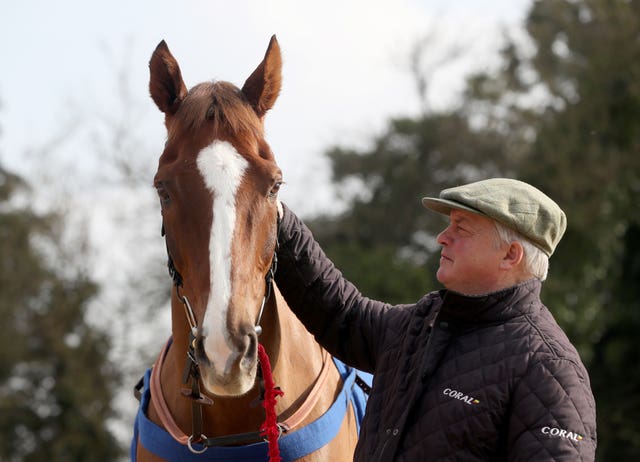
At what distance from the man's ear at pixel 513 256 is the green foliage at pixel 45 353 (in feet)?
59.8

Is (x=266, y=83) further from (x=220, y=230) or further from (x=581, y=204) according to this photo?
(x=581, y=204)

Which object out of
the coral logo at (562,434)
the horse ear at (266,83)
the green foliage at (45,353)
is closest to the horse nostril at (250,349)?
the coral logo at (562,434)

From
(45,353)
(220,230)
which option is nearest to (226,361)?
(220,230)

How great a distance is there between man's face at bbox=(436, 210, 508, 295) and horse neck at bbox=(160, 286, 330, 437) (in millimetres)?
807

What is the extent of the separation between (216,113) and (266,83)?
40 centimetres

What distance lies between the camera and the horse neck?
3.48m

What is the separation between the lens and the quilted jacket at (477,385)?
105 inches

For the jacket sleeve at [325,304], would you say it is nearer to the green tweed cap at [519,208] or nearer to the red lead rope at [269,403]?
the red lead rope at [269,403]

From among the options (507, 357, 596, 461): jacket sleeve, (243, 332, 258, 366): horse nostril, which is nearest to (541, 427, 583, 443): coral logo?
(507, 357, 596, 461): jacket sleeve

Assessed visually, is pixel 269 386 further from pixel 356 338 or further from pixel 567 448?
pixel 567 448

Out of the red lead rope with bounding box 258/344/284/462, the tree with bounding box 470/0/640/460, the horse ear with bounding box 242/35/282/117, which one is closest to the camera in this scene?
the red lead rope with bounding box 258/344/284/462

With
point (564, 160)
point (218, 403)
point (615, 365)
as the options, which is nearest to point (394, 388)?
point (218, 403)

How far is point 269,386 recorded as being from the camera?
343 cm

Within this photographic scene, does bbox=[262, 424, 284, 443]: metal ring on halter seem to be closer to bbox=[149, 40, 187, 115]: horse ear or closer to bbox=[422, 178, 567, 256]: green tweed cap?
bbox=[422, 178, 567, 256]: green tweed cap
